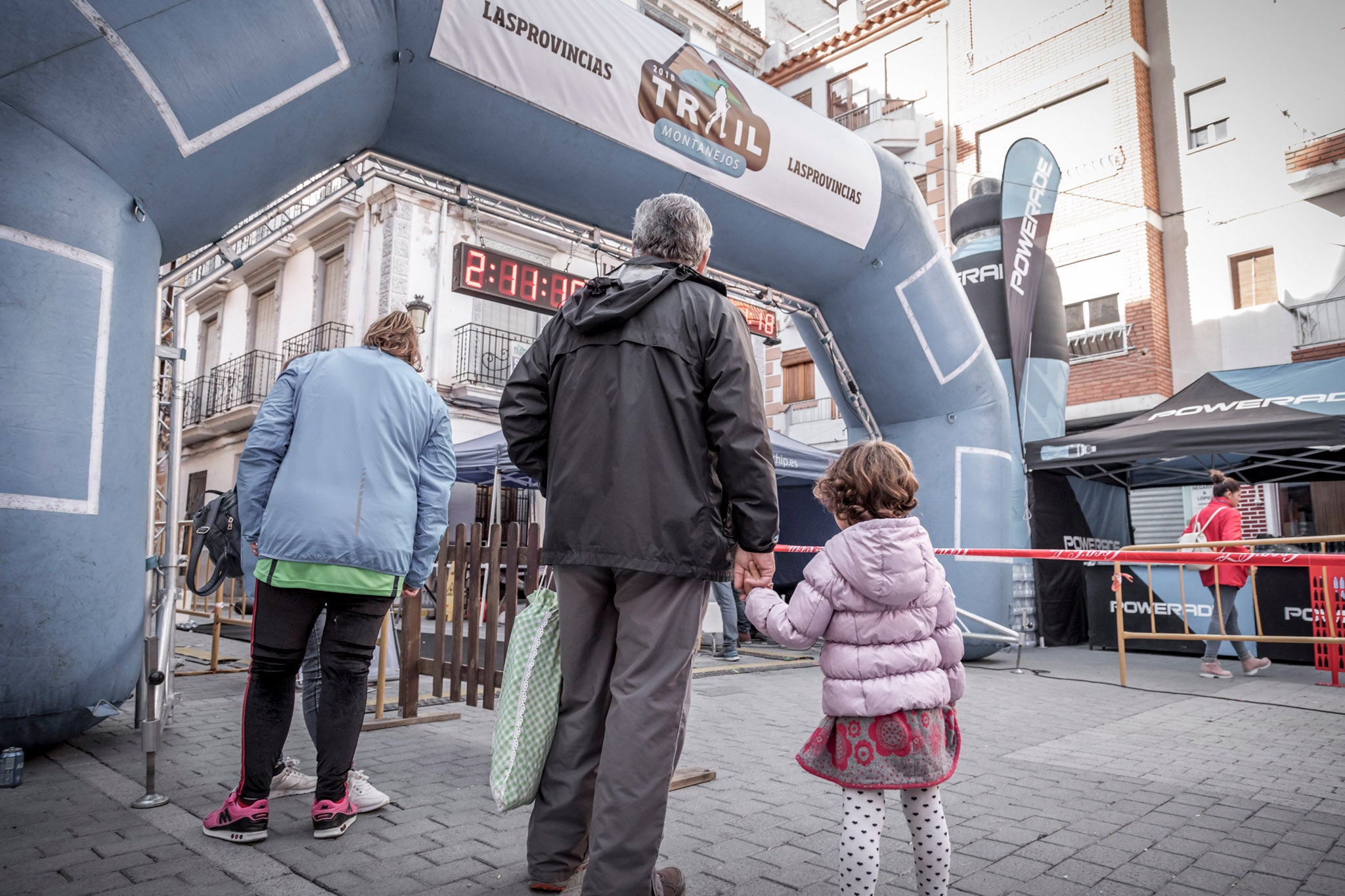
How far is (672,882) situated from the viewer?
2.29 meters

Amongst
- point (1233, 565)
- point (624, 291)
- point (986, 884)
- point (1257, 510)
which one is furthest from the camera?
point (1257, 510)

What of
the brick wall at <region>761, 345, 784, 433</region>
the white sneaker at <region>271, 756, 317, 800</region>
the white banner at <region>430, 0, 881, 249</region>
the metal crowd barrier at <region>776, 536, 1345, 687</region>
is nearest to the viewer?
the white sneaker at <region>271, 756, 317, 800</region>

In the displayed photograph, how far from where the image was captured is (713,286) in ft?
8.24

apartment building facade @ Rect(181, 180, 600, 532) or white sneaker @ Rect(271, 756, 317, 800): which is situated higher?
apartment building facade @ Rect(181, 180, 600, 532)

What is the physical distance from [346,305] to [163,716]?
13.9 m

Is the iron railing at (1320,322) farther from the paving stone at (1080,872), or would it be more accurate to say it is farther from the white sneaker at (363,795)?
the white sneaker at (363,795)

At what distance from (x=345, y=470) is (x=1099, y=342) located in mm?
16479

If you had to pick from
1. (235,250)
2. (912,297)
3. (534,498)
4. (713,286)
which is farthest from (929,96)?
(713,286)

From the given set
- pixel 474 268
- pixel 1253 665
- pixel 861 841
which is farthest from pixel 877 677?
pixel 1253 665

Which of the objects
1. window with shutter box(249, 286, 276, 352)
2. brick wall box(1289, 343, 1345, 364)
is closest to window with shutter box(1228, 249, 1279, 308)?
brick wall box(1289, 343, 1345, 364)

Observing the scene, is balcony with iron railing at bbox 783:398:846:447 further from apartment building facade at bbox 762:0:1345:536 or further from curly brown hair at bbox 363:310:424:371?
curly brown hair at bbox 363:310:424:371

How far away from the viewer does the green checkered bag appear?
7.63 feet

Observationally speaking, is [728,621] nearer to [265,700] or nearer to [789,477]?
[789,477]

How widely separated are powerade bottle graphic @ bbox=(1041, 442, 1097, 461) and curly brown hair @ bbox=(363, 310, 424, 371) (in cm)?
819
